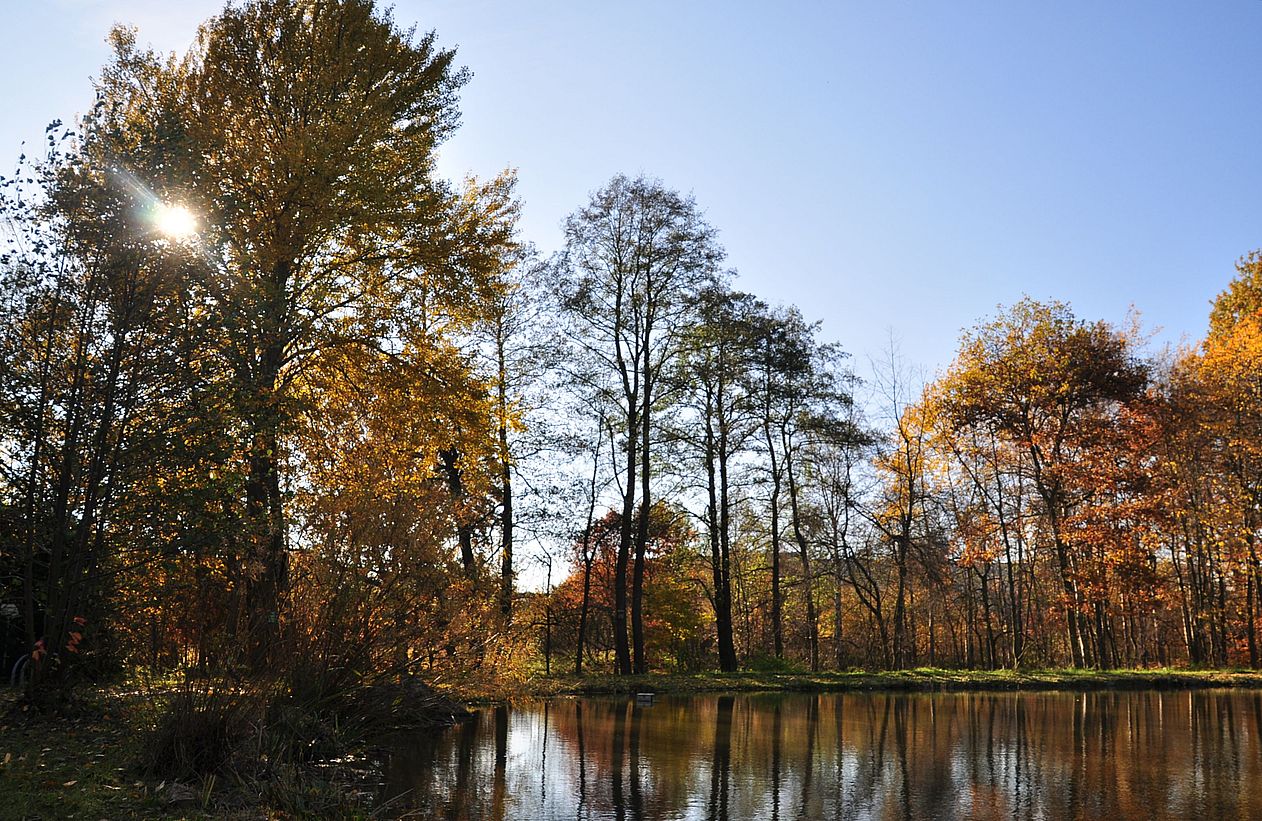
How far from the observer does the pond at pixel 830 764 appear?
8148mm

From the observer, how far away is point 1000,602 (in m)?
40.9

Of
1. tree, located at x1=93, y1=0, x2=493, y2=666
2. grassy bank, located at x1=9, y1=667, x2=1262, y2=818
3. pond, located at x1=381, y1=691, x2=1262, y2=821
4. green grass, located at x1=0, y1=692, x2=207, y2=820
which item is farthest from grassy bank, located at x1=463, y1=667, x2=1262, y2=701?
green grass, located at x1=0, y1=692, x2=207, y2=820

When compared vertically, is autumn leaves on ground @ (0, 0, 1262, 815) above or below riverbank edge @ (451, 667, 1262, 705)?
above

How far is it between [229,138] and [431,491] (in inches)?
263

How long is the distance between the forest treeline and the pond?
1730mm

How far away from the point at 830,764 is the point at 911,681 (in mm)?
15003

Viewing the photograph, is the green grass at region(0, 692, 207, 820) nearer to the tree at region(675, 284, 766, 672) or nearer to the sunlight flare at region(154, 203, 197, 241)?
the sunlight flare at region(154, 203, 197, 241)

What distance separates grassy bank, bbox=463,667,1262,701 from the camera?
70.1 ft

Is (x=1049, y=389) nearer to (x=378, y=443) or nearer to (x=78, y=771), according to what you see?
(x=378, y=443)

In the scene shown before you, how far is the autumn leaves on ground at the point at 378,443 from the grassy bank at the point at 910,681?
0.29 meters

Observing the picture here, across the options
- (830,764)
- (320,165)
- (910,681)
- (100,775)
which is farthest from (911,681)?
(100,775)

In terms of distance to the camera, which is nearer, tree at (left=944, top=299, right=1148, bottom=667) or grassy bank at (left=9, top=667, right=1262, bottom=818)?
grassy bank at (left=9, top=667, right=1262, bottom=818)

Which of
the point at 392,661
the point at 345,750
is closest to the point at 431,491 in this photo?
the point at 392,661

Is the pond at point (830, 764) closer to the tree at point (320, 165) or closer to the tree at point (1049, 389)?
the tree at point (320, 165)
